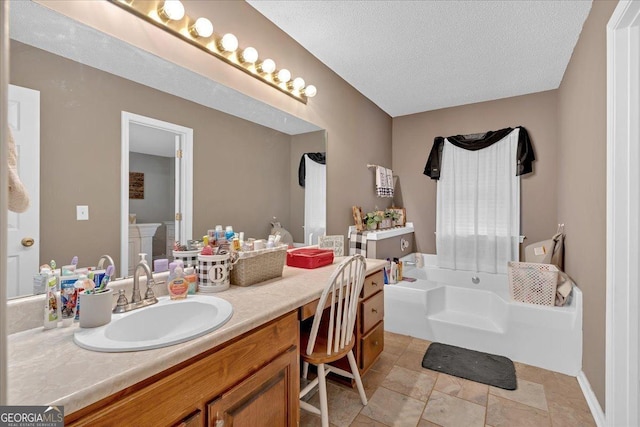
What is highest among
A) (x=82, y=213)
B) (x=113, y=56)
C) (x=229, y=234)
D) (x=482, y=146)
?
(x=482, y=146)

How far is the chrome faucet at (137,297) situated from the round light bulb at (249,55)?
131 centimetres

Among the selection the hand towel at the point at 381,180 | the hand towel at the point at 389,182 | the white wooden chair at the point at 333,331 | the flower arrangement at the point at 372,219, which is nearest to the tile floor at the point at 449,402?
the white wooden chair at the point at 333,331

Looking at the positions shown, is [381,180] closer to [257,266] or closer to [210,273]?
[257,266]

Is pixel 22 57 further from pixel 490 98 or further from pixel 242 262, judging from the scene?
pixel 490 98

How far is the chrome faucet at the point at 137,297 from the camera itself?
1.07 meters

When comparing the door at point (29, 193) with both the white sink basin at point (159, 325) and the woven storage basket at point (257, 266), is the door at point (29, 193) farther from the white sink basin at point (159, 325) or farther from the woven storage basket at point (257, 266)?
the woven storage basket at point (257, 266)

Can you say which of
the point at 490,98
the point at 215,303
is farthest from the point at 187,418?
the point at 490,98

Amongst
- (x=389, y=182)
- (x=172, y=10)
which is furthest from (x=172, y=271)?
(x=389, y=182)

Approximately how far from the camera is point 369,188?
340 centimetres

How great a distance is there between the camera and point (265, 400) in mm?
1114

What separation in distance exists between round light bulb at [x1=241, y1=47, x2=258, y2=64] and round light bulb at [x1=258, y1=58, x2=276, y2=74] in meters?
0.09

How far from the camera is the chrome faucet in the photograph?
3.52 ft

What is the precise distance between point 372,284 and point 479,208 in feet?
7.08

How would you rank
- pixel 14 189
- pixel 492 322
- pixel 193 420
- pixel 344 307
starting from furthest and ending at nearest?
1. pixel 492 322
2. pixel 344 307
3. pixel 193 420
4. pixel 14 189
